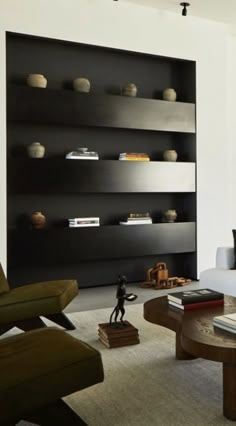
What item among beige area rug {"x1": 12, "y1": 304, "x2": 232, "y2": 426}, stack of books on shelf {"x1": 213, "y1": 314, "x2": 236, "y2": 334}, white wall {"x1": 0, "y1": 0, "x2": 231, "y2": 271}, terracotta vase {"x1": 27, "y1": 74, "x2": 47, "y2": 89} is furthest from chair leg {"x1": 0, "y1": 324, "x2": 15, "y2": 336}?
terracotta vase {"x1": 27, "y1": 74, "x2": 47, "y2": 89}

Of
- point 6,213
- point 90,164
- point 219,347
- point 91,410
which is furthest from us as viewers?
point 90,164

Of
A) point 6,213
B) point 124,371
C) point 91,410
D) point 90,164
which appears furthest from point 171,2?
point 91,410

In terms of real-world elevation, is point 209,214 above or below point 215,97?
below

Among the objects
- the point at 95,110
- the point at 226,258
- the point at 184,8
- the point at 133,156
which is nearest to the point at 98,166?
the point at 133,156

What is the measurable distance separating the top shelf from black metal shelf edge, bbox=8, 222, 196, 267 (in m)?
1.10

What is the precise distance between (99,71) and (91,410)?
375 cm

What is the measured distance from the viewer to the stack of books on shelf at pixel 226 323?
1.92 m

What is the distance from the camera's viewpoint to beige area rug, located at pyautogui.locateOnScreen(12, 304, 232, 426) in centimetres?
185

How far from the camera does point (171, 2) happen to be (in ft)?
14.9

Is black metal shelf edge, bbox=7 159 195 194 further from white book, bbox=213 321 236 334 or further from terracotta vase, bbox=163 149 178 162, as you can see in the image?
white book, bbox=213 321 236 334

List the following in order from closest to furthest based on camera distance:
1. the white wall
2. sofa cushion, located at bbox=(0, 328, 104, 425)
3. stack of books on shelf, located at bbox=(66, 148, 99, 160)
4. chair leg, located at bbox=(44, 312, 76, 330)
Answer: sofa cushion, located at bbox=(0, 328, 104, 425)
chair leg, located at bbox=(44, 312, 76, 330)
the white wall
stack of books on shelf, located at bbox=(66, 148, 99, 160)

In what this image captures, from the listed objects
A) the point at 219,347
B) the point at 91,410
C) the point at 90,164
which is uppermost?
the point at 90,164

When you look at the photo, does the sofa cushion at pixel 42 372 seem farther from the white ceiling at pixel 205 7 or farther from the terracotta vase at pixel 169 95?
the white ceiling at pixel 205 7

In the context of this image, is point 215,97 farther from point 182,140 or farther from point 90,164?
point 90,164
